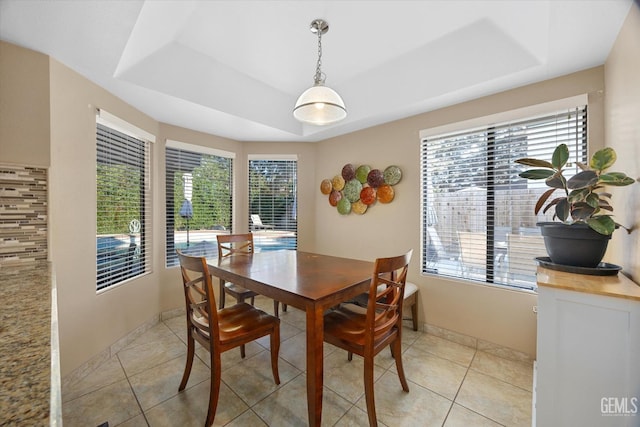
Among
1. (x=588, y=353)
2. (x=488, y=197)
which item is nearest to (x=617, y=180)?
(x=588, y=353)

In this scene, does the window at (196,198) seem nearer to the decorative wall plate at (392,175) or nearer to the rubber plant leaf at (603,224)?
the decorative wall plate at (392,175)

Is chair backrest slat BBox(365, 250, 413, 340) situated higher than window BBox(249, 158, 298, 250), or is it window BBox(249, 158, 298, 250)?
window BBox(249, 158, 298, 250)

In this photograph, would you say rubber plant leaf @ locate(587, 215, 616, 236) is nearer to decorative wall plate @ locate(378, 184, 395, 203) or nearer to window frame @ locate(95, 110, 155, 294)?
decorative wall plate @ locate(378, 184, 395, 203)

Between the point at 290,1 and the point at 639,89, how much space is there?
2.04m

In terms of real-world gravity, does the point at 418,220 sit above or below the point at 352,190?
below

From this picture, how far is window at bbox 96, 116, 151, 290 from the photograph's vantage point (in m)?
2.21

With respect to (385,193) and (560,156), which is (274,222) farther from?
(560,156)

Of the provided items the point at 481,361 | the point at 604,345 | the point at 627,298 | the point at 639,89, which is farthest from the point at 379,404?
the point at 639,89

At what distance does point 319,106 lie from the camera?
182cm

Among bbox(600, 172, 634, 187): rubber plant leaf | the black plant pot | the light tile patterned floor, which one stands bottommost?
the light tile patterned floor

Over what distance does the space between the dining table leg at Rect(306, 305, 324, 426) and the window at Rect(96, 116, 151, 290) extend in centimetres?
201

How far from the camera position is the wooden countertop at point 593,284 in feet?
3.42

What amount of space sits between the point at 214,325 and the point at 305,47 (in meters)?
2.26

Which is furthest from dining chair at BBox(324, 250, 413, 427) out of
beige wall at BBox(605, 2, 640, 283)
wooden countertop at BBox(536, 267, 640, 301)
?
beige wall at BBox(605, 2, 640, 283)
